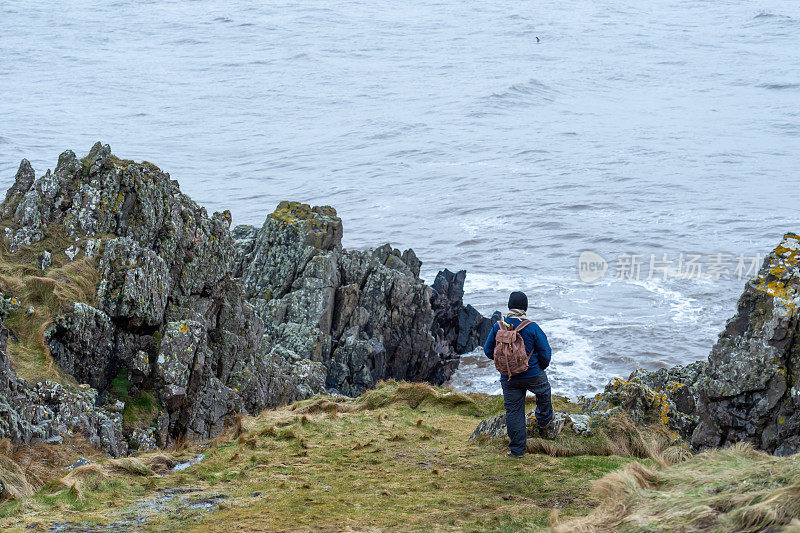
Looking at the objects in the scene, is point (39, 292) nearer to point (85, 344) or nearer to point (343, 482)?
point (85, 344)

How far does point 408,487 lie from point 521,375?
2475 millimetres

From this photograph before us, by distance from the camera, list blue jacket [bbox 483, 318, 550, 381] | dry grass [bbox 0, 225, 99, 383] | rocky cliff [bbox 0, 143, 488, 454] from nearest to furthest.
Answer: blue jacket [bbox 483, 318, 550, 381] < dry grass [bbox 0, 225, 99, 383] < rocky cliff [bbox 0, 143, 488, 454]

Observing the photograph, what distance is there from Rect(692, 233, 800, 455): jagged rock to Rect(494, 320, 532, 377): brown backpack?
9.15ft

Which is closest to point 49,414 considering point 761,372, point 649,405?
point 649,405

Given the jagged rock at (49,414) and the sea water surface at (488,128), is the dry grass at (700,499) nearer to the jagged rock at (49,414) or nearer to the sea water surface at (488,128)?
the jagged rock at (49,414)

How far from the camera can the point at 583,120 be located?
84.1m

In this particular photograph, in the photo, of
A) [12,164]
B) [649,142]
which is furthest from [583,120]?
[12,164]

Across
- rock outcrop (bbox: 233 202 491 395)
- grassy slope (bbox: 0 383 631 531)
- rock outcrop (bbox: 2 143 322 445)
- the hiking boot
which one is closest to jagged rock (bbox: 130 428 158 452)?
rock outcrop (bbox: 2 143 322 445)

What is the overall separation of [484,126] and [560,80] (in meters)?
22.8

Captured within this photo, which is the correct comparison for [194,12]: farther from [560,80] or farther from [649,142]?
[649,142]

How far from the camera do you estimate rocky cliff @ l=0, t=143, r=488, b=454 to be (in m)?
15.3

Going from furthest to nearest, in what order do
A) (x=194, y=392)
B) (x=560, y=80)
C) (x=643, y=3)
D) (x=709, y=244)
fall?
(x=643, y=3), (x=560, y=80), (x=709, y=244), (x=194, y=392)

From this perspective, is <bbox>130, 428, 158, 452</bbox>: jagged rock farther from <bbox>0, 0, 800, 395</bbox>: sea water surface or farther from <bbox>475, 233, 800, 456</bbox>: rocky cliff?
<bbox>0, 0, 800, 395</bbox>: sea water surface

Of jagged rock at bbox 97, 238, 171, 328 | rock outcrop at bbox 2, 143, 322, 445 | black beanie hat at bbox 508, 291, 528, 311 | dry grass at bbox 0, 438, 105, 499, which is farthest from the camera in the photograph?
jagged rock at bbox 97, 238, 171, 328
